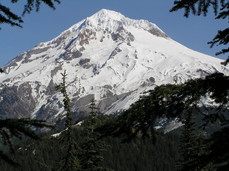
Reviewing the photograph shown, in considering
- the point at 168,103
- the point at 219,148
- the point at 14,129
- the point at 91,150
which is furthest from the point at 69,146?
the point at 219,148

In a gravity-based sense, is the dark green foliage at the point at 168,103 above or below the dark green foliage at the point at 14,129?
below

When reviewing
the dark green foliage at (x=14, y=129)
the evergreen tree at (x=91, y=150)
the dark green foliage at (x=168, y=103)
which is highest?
the evergreen tree at (x=91, y=150)

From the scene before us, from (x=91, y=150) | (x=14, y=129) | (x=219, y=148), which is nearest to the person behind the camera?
(x=219, y=148)

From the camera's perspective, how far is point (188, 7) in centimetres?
761

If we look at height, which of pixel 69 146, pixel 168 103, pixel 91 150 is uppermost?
pixel 69 146

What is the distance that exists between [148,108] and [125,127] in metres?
0.51

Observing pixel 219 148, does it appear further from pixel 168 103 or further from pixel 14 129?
pixel 14 129

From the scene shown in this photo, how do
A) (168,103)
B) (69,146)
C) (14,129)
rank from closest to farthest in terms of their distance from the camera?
1. (14,129)
2. (168,103)
3. (69,146)

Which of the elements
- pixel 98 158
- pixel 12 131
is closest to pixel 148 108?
pixel 12 131

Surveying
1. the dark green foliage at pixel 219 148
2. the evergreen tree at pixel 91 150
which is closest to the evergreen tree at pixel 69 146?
the evergreen tree at pixel 91 150

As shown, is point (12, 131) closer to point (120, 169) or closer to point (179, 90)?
point (179, 90)

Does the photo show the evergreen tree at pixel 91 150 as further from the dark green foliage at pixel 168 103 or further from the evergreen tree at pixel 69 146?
the dark green foliage at pixel 168 103

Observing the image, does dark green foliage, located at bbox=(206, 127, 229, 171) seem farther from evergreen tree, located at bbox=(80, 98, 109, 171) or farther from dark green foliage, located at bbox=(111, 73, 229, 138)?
evergreen tree, located at bbox=(80, 98, 109, 171)

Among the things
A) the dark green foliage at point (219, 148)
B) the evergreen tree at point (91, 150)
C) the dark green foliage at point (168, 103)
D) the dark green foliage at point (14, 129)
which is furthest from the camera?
the evergreen tree at point (91, 150)
